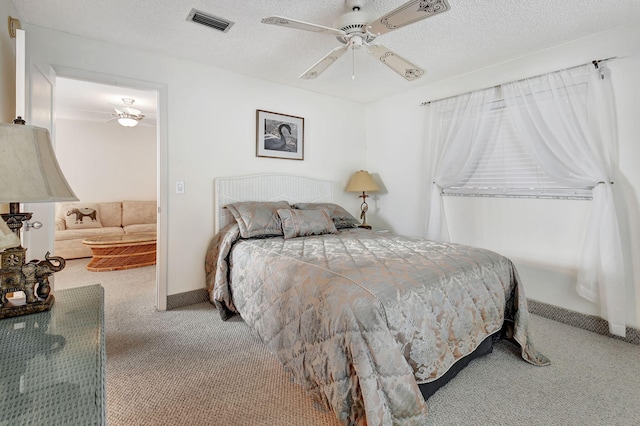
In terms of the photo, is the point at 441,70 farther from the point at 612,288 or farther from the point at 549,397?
the point at 549,397

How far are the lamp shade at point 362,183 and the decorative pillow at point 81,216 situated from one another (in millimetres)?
4475

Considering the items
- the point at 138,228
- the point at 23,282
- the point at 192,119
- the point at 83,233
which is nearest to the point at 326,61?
the point at 192,119

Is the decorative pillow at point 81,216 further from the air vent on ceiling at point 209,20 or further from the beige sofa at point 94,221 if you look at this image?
the air vent on ceiling at point 209,20

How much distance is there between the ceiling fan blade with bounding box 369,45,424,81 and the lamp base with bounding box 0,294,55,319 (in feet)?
7.60

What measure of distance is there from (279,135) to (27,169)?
2.85 meters

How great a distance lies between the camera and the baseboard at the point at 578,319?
7.77ft

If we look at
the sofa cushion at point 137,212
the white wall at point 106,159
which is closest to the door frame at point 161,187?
the sofa cushion at point 137,212

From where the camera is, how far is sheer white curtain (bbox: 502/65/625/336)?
7.83 ft

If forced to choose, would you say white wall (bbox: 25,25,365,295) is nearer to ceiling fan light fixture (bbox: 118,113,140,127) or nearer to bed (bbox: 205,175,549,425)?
bed (bbox: 205,175,549,425)

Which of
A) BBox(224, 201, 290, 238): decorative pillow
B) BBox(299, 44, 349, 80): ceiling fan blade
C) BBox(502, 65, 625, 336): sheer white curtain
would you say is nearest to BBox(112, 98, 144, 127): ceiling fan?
BBox(224, 201, 290, 238): decorative pillow

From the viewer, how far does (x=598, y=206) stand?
8.06 ft

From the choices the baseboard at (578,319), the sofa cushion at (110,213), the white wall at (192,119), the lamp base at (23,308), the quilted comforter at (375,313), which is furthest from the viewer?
the sofa cushion at (110,213)

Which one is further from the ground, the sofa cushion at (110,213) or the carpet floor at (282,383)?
the sofa cushion at (110,213)

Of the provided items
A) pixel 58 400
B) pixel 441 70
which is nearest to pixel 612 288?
pixel 441 70
